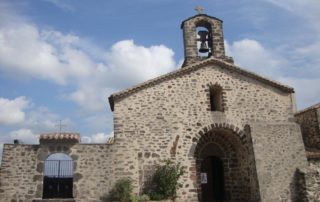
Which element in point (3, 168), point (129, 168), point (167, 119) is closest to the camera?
point (3, 168)

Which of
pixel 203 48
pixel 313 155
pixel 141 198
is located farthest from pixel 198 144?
pixel 313 155

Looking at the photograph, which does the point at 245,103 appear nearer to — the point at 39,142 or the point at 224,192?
the point at 224,192

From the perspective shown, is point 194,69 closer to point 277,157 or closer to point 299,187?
point 277,157

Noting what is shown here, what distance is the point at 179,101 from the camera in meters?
15.4

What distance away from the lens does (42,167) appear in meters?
13.3

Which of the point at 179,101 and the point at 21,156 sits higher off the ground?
the point at 179,101

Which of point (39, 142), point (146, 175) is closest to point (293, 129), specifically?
point (146, 175)

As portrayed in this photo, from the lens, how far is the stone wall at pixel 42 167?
12953mm

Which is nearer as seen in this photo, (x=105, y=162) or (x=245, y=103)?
(x=105, y=162)

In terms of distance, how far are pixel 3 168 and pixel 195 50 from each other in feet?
32.9

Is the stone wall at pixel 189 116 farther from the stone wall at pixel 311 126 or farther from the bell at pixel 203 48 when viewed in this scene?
the stone wall at pixel 311 126

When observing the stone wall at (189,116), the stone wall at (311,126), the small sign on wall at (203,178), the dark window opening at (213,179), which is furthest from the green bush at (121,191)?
the stone wall at (311,126)

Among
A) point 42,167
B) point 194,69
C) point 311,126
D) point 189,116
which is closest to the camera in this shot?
point 42,167

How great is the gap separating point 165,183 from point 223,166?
3983 mm
